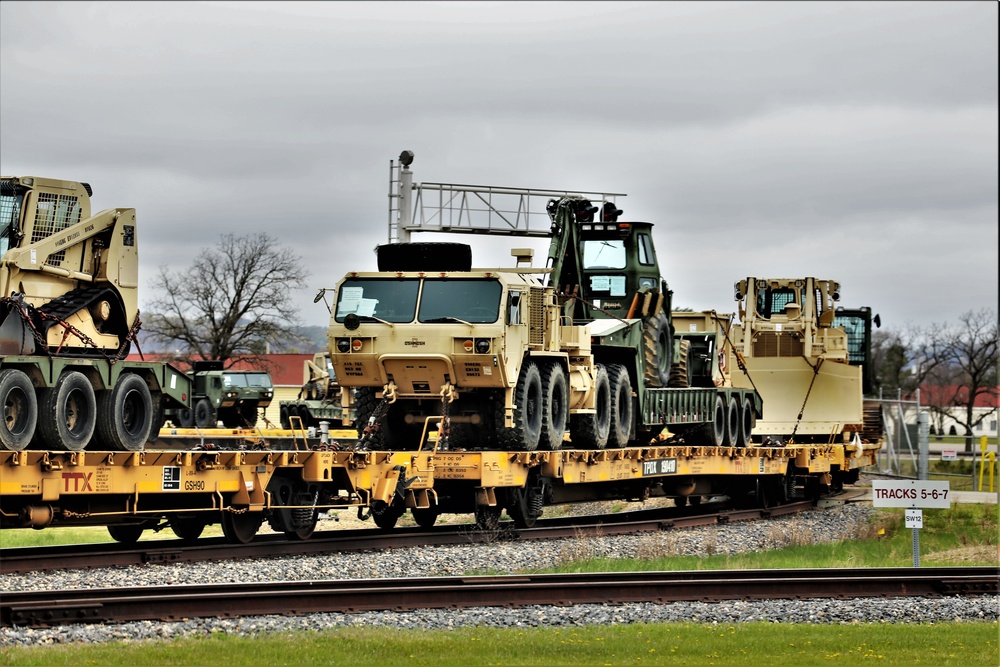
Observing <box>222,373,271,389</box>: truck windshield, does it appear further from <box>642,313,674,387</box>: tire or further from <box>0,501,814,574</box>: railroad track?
<box>0,501,814,574</box>: railroad track

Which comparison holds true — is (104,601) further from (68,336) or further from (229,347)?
(229,347)

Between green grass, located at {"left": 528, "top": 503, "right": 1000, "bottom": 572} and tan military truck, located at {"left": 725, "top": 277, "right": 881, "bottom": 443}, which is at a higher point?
tan military truck, located at {"left": 725, "top": 277, "right": 881, "bottom": 443}

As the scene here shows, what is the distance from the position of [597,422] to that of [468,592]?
9308 mm

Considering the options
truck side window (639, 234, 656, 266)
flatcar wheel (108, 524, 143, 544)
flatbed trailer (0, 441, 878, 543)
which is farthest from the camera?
truck side window (639, 234, 656, 266)

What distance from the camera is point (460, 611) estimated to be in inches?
467

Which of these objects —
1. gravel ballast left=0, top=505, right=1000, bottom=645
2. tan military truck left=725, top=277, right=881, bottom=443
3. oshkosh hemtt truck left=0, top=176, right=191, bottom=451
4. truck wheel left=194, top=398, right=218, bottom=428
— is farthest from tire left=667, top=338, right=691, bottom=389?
truck wheel left=194, top=398, right=218, bottom=428

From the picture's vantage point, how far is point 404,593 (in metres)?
12.1

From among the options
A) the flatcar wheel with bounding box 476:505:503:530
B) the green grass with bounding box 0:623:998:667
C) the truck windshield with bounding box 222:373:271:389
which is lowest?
the green grass with bounding box 0:623:998:667

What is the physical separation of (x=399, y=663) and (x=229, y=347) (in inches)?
2206

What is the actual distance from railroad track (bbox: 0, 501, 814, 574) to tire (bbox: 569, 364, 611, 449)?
1.30 m

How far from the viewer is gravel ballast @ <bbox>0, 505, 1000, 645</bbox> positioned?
36.0ft

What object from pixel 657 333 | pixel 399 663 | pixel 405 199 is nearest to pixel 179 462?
pixel 399 663

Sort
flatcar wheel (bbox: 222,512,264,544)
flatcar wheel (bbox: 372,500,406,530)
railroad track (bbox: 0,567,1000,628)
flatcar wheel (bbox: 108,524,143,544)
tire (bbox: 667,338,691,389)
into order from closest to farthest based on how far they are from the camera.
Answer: railroad track (bbox: 0,567,1000,628), flatcar wheel (bbox: 222,512,264,544), flatcar wheel (bbox: 108,524,143,544), flatcar wheel (bbox: 372,500,406,530), tire (bbox: 667,338,691,389)

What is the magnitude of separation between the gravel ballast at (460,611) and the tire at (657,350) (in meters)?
4.65
